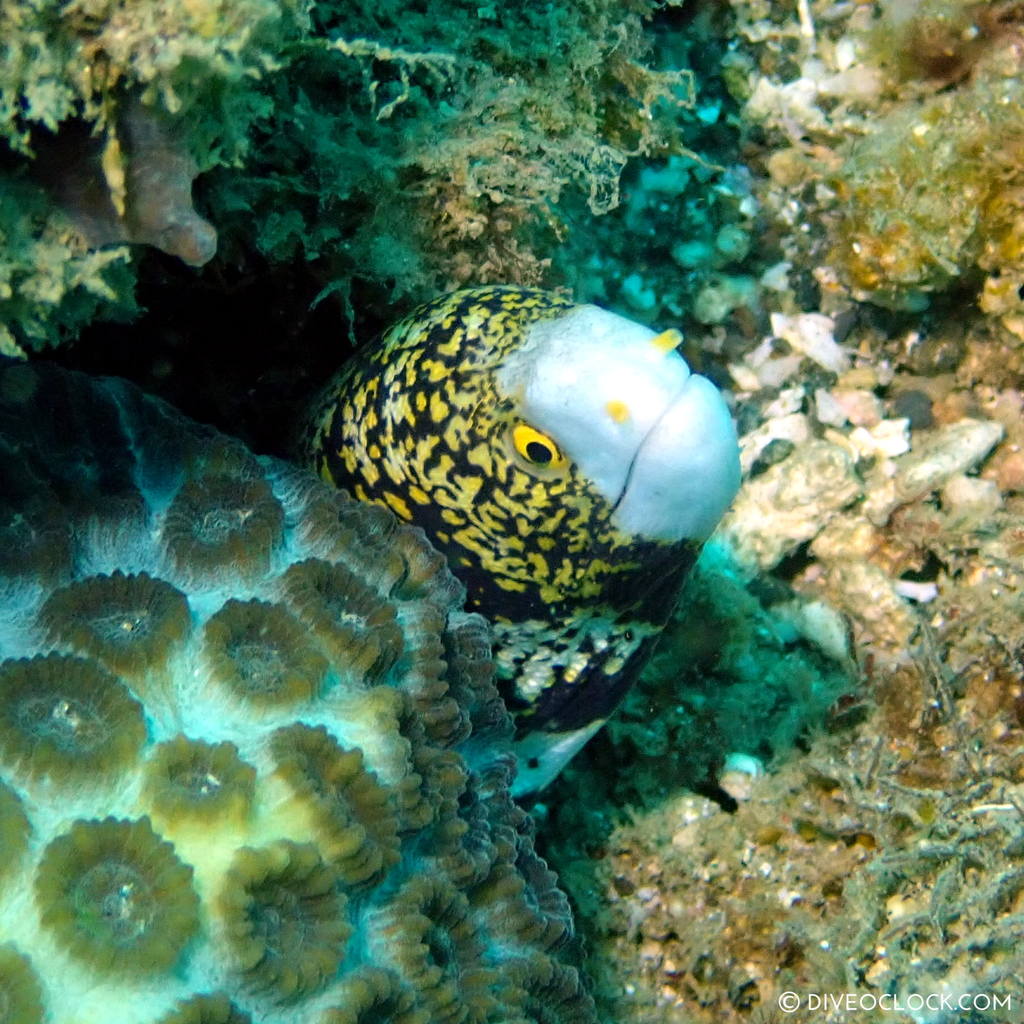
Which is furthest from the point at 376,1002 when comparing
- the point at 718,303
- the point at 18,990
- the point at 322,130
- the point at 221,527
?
the point at 718,303

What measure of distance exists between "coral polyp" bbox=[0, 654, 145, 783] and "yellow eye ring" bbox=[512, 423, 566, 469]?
1203mm

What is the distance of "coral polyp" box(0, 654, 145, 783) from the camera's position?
1940 mm

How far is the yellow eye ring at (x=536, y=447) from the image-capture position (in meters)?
2.52

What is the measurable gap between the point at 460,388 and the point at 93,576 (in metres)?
1.15

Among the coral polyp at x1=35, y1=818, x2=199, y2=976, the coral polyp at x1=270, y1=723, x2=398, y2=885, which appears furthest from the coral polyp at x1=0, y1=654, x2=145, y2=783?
the coral polyp at x1=270, y1=723, x2=398, y2=885

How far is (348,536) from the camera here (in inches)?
106

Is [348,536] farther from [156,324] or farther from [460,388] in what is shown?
[156,324]

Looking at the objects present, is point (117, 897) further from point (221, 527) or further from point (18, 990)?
point (221, 527)

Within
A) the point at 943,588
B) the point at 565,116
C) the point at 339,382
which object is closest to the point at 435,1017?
the point at 339,382

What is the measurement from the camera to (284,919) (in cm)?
198

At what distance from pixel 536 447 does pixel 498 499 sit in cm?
26

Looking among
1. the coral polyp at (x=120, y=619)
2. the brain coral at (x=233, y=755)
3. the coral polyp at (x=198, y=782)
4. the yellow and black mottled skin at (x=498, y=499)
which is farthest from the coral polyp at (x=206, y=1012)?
the yellow and black mottled skin at (x=498, y=499)

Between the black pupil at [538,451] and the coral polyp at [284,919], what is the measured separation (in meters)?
1.19

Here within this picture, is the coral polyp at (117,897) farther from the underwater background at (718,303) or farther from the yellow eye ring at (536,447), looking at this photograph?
the yellow eye ring at (536,447)
